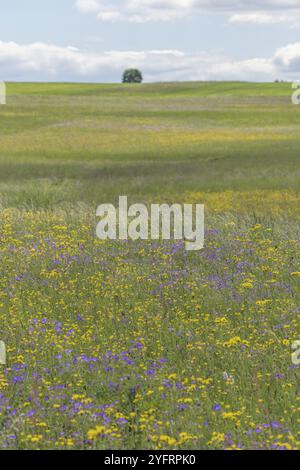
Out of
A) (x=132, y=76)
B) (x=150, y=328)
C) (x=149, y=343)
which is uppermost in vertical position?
(x=132, y=76)

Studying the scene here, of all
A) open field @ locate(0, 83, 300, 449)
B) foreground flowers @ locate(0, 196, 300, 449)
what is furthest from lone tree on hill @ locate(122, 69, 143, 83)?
foreground flowers @ locate(0, 196, 300, 449)

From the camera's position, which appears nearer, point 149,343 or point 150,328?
point 149,343

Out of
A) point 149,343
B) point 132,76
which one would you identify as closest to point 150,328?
point 149,343

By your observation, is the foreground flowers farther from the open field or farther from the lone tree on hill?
the lone tree on hill

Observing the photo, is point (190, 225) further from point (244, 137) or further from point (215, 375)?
point (244, 137)

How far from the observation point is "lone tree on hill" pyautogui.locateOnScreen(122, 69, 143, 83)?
19162 centimetres

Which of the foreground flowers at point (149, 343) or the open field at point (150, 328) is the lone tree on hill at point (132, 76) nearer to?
the open field at point (150, 328)

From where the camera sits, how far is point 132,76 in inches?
7544

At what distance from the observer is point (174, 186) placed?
24000mm

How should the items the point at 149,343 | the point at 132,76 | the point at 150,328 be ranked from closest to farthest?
the point at 149,343 < the point at 150,328 < the point at 132,76

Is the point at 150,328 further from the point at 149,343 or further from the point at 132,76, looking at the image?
the point at 132,76

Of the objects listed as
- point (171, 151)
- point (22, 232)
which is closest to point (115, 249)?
point (22, 232)

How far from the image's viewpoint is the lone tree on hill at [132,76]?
192 m

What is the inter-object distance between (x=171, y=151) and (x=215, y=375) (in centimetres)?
3171
